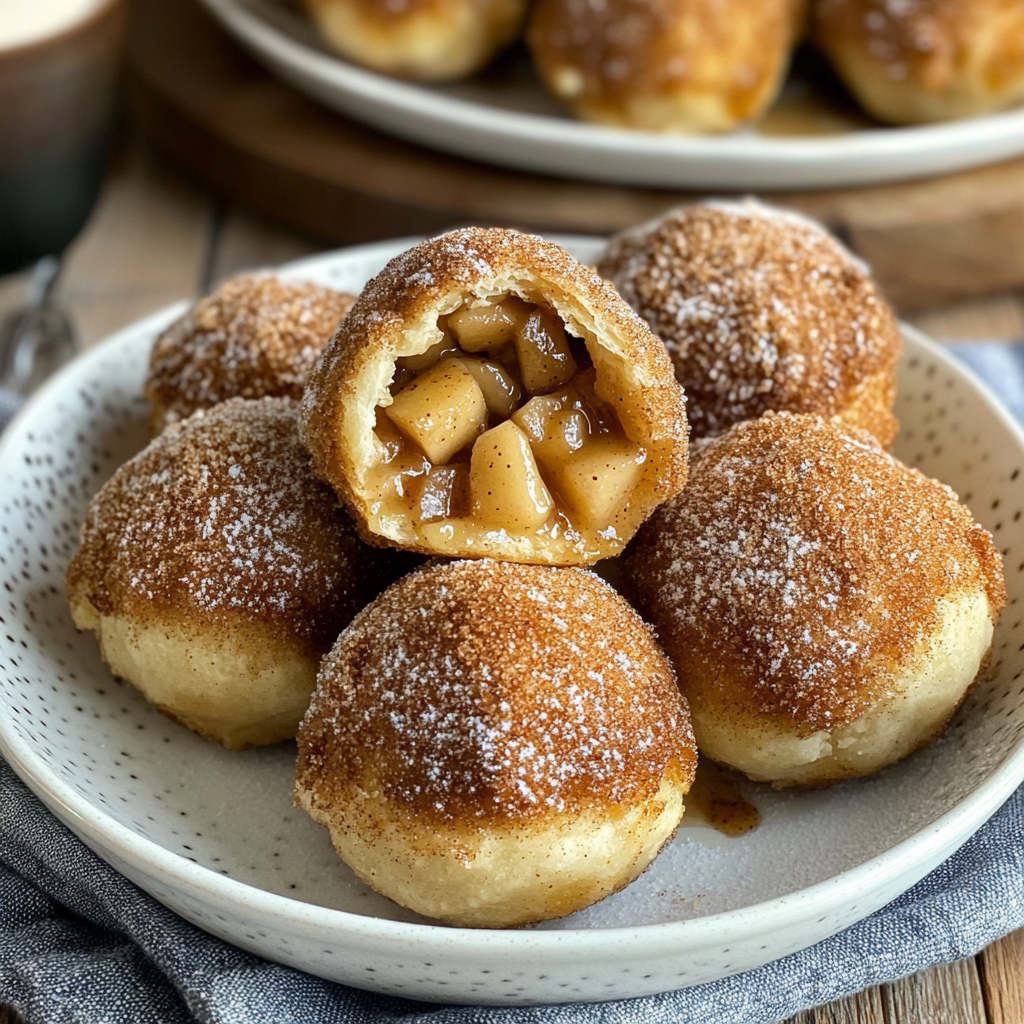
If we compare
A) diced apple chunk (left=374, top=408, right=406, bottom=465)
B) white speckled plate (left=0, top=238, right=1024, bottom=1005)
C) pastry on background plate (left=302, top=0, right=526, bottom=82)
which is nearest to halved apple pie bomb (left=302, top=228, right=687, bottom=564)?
diced apple chunk (left=374, top=408, right=406, bottom=465)

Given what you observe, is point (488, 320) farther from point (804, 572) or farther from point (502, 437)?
point (804, 572)

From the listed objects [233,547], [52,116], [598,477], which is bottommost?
[52,116]

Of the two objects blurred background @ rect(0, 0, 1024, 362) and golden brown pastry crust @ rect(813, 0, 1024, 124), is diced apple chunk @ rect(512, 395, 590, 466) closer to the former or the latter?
blurred background @ rect(0, 0, 1024, 362)

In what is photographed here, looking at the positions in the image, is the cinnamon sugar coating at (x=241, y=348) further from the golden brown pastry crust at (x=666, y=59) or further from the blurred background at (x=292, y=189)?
the golden brown pastry crust at (x=666, y=59)

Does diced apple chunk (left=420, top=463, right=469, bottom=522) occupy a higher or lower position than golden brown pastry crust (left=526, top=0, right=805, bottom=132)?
higher

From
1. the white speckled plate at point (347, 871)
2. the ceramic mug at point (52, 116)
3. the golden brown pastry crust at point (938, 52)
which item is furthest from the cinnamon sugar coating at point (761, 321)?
the ceramic mug at point (52, 116)

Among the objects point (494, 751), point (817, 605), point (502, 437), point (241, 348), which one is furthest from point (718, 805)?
point (241, 348)

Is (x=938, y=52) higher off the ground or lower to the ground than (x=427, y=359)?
lower
